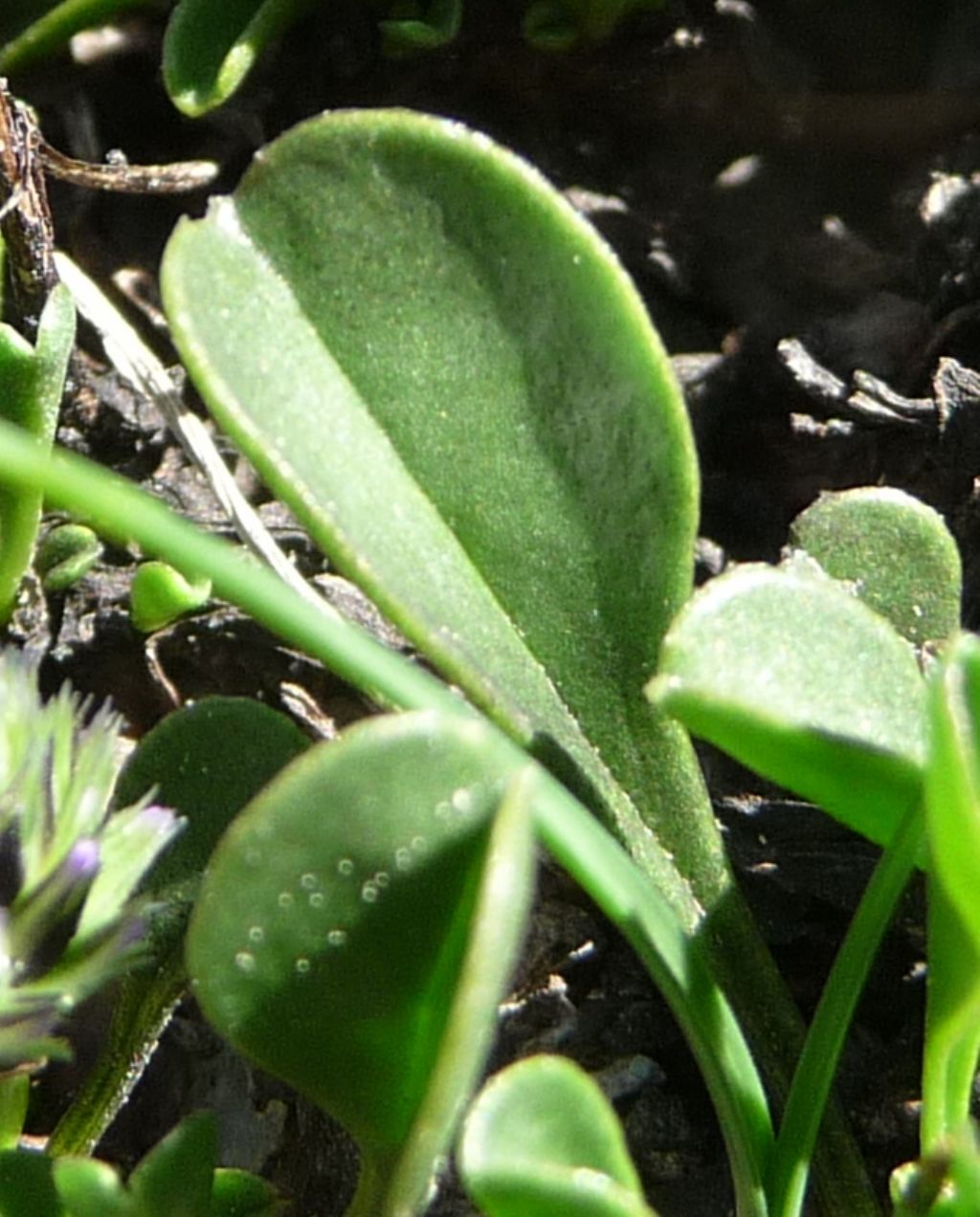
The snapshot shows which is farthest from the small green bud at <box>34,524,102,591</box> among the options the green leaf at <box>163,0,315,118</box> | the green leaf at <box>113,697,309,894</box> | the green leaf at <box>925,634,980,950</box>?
the green leaf at <box>925,634,980,950</box>

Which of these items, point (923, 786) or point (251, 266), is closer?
point (923, 786)

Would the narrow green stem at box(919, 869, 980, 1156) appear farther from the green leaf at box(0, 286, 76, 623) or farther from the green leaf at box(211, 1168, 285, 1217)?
the green leaf at box(0, 286, 76, 623)

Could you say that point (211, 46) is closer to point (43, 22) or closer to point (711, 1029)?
point (43, 22)

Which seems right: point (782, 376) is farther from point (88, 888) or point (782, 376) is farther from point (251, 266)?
point (88, 888)

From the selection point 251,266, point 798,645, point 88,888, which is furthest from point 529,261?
point 88,888

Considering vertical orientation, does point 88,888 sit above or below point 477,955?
below

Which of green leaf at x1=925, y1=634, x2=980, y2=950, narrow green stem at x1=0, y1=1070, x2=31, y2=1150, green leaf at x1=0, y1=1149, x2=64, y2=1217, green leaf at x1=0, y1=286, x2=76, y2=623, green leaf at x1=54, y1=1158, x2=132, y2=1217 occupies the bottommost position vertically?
narrow green stem at x1=0, y1=1070, x2=31, y2=1150

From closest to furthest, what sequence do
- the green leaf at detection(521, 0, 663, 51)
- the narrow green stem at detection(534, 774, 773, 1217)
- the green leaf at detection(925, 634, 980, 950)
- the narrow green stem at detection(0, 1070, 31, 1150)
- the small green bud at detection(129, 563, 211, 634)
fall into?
the green leaf at detection(925, 634, 980, 950), the narrow green stem at detection(534, 774, 773, 1217), the narrow green stem at detection(0, 1070, 31, 1150), the small green bud at detection(129, 563, 211, 634), the green leaf at detection(521, 0, 663, 51)
